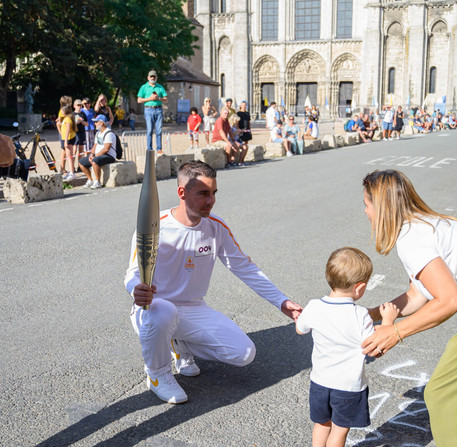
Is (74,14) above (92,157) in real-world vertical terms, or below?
above

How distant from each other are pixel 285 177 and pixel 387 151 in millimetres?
9140

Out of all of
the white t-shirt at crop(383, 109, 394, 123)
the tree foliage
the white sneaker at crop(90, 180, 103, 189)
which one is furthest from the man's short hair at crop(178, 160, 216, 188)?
the tree foliage

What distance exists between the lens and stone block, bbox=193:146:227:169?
1597cm

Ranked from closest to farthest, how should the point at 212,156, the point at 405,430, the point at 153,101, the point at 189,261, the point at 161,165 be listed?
the point at 405,430
the point at 189,261
the point at 161,165
the point at 153,101
the point at 212,156

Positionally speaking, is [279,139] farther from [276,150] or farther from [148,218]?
[148,218]

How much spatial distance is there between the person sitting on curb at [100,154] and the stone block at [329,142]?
13.0 metres

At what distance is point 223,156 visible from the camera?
16641 mm

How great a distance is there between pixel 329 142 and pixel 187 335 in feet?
70.9

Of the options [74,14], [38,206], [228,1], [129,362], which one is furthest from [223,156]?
[228,1]

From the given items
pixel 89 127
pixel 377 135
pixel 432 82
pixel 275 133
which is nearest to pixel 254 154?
pixel 275 133

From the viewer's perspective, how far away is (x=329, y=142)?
969 inches

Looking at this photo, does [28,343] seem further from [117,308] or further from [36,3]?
[36,3]

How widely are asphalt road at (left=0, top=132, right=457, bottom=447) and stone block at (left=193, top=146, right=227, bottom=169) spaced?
654cm

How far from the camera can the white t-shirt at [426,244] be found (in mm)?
2801
